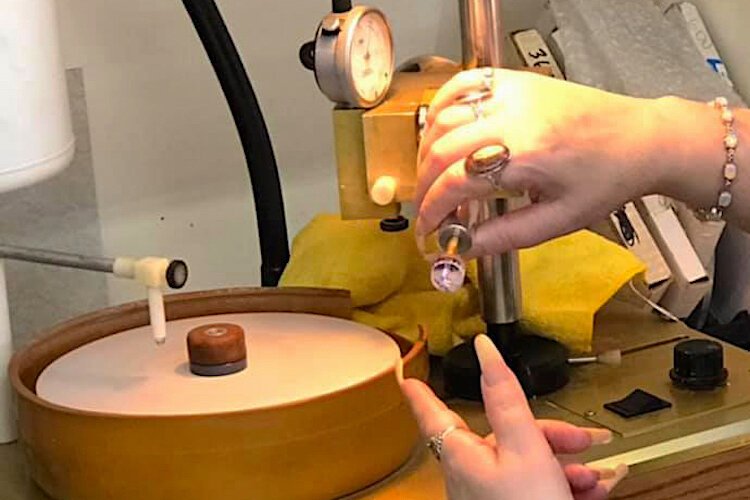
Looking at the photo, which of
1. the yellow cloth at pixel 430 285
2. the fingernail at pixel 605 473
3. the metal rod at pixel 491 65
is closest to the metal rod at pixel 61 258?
the yellow cloth at pixel 430 285

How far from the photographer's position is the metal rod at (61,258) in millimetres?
1134

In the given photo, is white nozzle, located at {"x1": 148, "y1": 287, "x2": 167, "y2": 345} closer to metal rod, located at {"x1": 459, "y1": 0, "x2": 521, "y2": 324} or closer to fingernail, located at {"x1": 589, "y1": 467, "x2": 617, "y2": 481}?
metal rod, located at {"x1": 459, "y1": 0, "x2": 521, "y2": 324}

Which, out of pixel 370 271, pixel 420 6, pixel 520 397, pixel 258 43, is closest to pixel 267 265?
pixel 370 271

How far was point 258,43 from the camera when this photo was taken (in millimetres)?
1523

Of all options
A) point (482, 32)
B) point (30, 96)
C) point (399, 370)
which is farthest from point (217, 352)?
point (482, 32)

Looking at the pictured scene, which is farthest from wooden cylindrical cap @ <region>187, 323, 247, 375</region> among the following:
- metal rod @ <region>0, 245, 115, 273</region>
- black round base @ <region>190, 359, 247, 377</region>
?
metal rod @ <region>0, 245, 115, 273</region>

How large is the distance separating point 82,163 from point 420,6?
46 centimetres

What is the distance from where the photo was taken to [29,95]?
1.05 metres

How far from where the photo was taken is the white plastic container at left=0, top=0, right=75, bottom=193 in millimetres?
1028

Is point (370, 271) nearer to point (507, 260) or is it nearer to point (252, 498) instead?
point (507, 260)

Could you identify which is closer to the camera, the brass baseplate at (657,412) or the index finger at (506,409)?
the index finger at (506,409)

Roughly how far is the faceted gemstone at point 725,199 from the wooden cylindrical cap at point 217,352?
399mm

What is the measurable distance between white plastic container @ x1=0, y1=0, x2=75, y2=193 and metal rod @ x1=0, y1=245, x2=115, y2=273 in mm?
90

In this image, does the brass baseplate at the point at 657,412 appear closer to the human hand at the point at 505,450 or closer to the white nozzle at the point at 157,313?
the human hand at the point at 505,450
